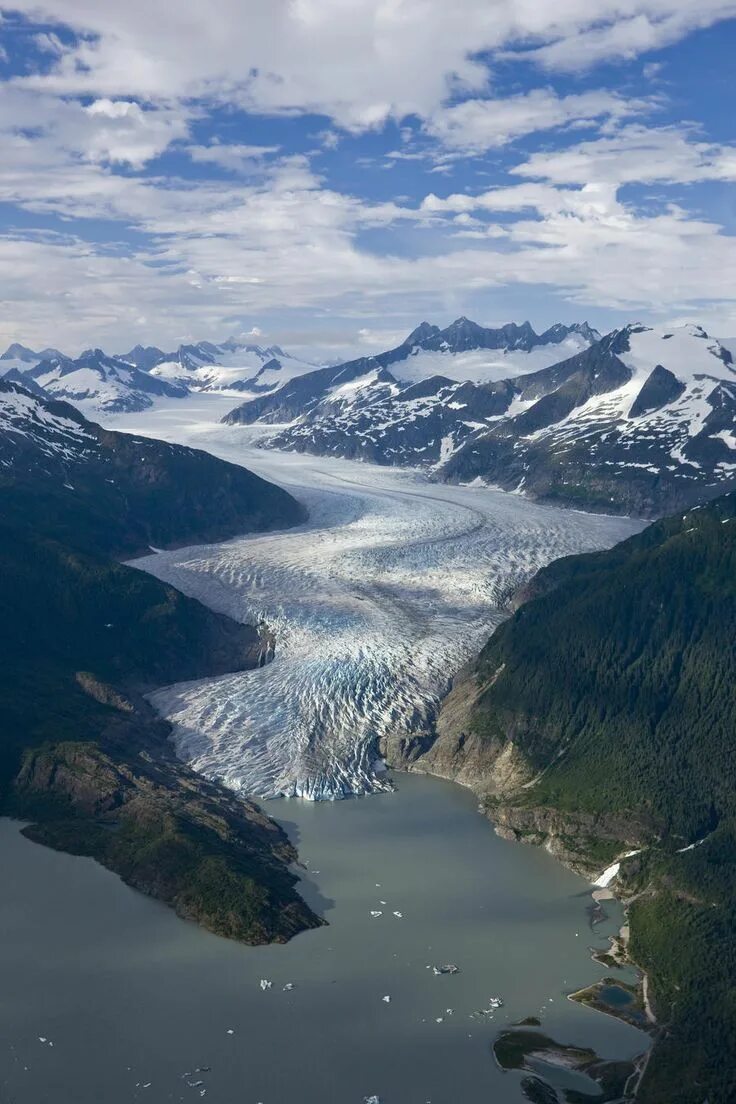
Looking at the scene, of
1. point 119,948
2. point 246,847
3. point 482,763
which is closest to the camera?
point 119,948

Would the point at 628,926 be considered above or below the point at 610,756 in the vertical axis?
below

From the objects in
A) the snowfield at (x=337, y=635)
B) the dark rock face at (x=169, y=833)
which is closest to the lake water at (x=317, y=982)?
the dark rock face at (x=169, y=833)

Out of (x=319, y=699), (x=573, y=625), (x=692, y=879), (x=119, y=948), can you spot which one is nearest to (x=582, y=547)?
(x=573, y=625)

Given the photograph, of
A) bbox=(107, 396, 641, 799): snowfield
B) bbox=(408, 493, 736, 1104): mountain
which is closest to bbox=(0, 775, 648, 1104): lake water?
bbox=(408, 493, 736, 1104): mountain

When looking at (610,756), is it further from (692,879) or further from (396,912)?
(396,912)

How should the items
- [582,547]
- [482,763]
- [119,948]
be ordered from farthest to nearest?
1. [582,547]
2. [482,763]
3. [119,948]

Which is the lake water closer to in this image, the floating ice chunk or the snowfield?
the floating ice chunk
